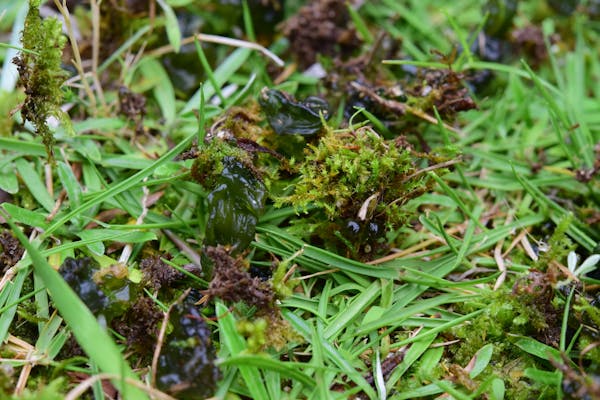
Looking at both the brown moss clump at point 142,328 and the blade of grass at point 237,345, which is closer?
the blade of grass at point 237,345

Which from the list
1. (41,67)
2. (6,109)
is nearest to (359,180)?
(41,67)

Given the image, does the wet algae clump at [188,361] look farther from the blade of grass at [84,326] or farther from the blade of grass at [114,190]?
the blade of grass at [114,190]

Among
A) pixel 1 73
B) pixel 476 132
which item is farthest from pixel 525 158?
pixel 1 73

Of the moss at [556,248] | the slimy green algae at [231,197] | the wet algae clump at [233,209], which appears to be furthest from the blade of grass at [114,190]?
the moss at [556,248]

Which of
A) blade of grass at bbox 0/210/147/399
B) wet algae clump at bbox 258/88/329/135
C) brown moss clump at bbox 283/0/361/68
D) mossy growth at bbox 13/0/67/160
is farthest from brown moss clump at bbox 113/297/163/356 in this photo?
brown moss clump at bbox 283/0/361/68

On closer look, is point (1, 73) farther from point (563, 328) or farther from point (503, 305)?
point (563, 328)

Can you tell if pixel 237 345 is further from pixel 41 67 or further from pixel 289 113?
pixel 41 67

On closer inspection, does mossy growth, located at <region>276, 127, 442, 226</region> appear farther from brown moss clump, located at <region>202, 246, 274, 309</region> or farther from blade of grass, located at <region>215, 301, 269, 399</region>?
blade of grass, located at <region>215, 301, 269, 399</region>
